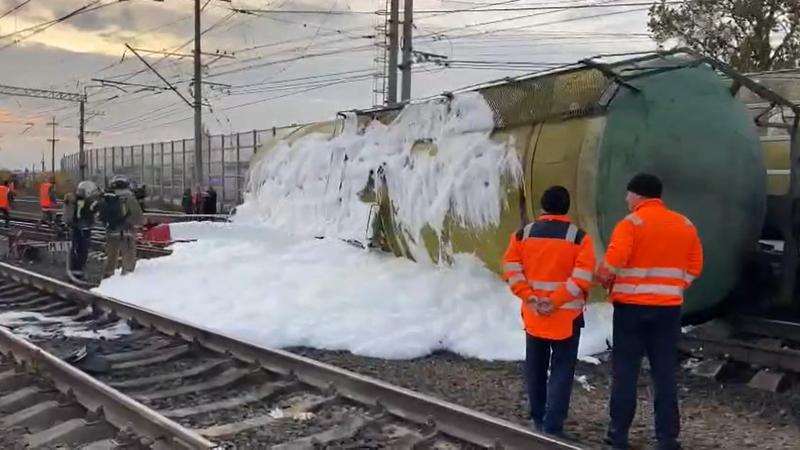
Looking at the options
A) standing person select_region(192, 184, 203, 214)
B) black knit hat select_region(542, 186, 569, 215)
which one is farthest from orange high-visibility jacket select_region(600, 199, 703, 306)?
standing person select_region(192, 184, 203, 214)

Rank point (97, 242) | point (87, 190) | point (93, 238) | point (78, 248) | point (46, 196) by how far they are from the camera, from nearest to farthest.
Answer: point (87, 190) < point (78, 248) < point (97, 242) < point (93, 238) < point (46, 196)

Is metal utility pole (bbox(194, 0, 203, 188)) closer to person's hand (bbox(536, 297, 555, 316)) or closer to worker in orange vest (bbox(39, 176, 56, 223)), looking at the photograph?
worker in orange vest (bbox(39, 176, 56, 223))

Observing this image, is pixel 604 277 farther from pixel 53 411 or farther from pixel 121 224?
pixel 121 224

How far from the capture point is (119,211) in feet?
44.5

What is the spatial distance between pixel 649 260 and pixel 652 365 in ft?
2.31

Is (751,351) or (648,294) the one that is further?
(751,351)

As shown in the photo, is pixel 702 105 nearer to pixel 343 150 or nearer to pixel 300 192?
pixel 343 150

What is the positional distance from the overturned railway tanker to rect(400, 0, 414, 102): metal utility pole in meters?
12.2

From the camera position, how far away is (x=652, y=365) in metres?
5.42

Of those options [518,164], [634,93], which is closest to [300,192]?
[518,164]

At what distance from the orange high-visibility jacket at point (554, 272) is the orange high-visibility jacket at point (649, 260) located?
0.66 ft

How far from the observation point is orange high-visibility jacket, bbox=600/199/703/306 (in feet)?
17.3

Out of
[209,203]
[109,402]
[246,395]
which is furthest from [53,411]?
[209,203]

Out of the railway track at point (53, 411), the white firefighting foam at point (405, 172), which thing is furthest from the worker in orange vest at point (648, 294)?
the white firefighting foam at point (405, 172)
